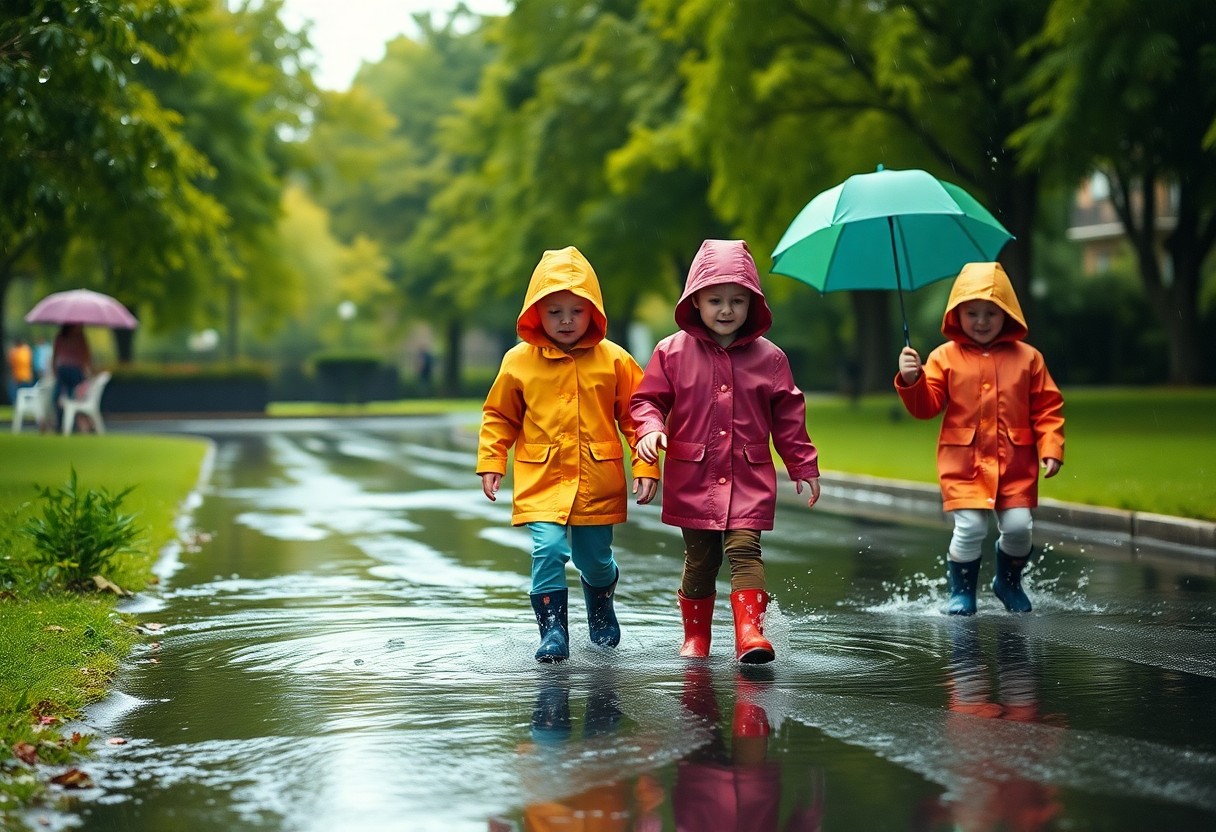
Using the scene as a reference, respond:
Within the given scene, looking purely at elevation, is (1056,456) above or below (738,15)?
below

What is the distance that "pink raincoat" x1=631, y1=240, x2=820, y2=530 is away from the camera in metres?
7.06

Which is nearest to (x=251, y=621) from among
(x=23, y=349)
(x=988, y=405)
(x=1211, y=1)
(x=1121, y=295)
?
(x=988, y=405)

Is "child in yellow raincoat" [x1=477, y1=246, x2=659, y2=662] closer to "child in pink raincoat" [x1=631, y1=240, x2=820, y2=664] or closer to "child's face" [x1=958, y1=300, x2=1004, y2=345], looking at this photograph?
"child in pink raincoat" [x1=631, y1=240, x2=820, y2=664]

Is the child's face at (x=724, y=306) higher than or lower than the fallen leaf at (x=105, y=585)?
higher

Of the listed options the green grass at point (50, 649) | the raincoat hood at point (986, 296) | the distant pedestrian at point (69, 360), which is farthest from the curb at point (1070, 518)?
the distant pedestrian at point (69, 360)

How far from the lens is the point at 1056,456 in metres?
8.30

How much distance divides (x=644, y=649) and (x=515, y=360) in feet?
4.51

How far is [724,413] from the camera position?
7074 millimetres

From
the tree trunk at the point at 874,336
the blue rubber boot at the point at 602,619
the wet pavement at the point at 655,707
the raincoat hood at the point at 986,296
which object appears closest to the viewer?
the wet pavement at the point at 655,707

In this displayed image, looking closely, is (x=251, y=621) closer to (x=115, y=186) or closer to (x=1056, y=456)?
(x=1056, y=456)

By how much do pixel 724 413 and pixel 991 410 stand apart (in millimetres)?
2004

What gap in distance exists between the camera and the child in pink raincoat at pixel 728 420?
23.1 feet

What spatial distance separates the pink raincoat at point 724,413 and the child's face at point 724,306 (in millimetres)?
52

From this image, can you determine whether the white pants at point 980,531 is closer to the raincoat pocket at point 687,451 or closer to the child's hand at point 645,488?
the raincoat pocket at point 687,451
